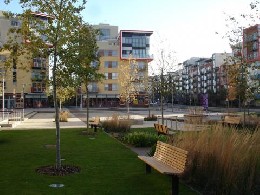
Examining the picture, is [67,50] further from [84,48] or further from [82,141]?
[82,141]

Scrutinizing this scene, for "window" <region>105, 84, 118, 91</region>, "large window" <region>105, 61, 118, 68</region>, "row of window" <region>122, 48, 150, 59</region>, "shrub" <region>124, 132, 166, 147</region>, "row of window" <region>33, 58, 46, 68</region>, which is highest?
"row of window" <region>122, 48, 150, 59</region>

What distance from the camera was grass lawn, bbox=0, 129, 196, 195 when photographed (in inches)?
321

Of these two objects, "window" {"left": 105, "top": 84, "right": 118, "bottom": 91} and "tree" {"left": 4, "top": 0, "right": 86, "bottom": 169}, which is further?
"window" {"left": 105, "top": 84, "right": 118, "bottom": 91}

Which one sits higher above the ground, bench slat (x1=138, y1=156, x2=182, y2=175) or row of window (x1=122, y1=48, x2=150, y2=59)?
row of window (x1=122, y1=48, x2=150, y2=59)

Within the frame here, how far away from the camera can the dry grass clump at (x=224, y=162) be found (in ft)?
24.9

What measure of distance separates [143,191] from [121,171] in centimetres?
222

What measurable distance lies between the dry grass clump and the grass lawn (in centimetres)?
54

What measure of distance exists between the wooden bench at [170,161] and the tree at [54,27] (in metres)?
2.73

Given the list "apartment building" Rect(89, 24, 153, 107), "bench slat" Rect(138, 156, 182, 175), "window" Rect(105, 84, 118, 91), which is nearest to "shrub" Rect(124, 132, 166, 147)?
"bench slat" Rect(138, 156, 182, 175)

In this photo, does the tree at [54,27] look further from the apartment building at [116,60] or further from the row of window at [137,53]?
the row of window at [137,53]

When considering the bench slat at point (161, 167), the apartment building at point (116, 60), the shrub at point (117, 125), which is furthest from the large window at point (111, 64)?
the bench slat at point (161, 167)

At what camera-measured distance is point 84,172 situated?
33.0 feet

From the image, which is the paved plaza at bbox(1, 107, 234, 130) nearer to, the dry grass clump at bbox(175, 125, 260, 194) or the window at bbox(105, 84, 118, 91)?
the dry grass clump at bbox(175, 125, 260, 194)

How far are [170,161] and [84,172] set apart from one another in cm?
261
